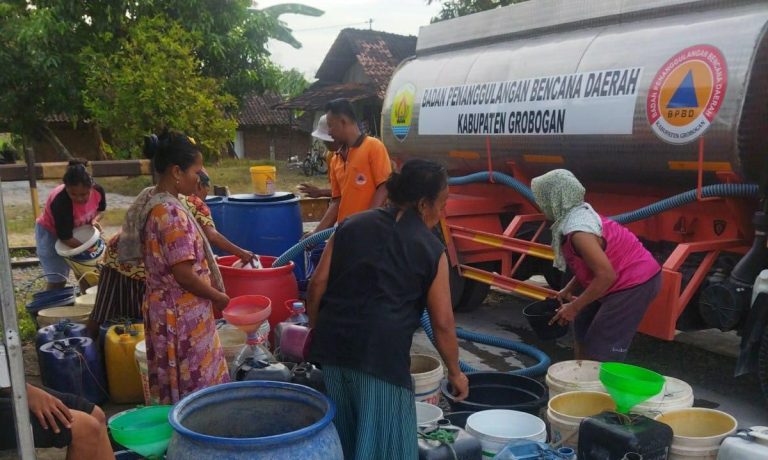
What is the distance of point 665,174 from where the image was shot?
15.9 ft

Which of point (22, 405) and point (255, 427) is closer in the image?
point (22, 405)

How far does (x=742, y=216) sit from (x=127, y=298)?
13.9 ft

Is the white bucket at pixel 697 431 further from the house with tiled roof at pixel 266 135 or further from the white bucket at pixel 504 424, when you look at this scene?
the house with tiled roof at pixel 266 135

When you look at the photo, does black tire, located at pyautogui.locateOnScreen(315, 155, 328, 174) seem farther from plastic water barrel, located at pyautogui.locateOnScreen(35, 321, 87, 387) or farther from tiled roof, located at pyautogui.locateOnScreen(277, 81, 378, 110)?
plastic water barrel, located at pyautogui.locateOnScreen(35, 321, 87, 387)

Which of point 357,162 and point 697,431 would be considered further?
point 357,162

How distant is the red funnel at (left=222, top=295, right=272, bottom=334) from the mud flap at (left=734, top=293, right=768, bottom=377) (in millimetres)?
2937

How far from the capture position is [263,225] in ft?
19.8

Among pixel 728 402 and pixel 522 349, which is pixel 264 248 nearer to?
pixel 522 349

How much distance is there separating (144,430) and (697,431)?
245 cm

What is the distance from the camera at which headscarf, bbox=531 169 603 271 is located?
3578mm

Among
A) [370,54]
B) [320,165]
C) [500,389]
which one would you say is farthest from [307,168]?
[500,389]

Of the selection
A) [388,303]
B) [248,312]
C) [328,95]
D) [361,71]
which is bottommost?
[248,312]

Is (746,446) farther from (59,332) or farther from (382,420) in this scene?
(59,332)

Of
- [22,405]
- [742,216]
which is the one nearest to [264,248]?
[742,216]
